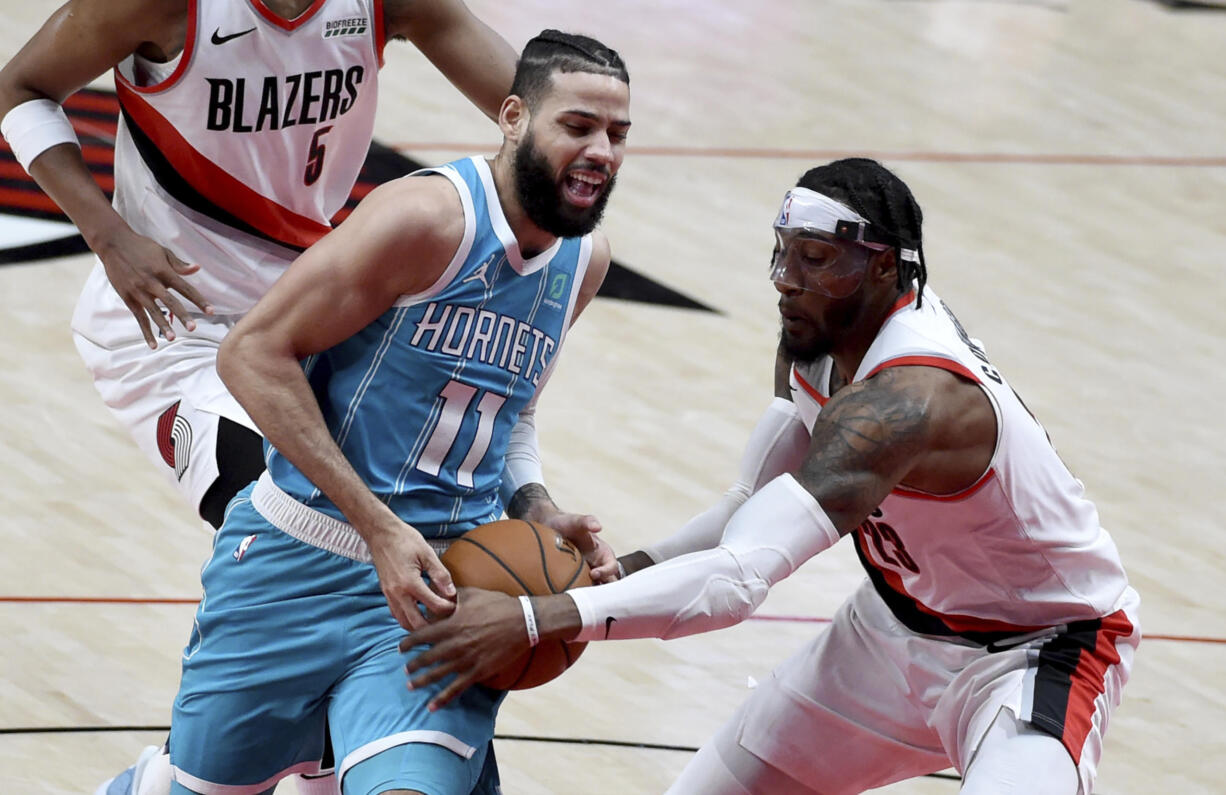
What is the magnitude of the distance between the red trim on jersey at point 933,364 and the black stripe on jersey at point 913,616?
2.09 ft

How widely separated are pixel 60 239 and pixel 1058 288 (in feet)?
16.5

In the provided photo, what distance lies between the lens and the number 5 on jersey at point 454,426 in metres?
4.00

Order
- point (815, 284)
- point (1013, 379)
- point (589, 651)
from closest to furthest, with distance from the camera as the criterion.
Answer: point (815, 284), point (589, 651), point (1013, 379)

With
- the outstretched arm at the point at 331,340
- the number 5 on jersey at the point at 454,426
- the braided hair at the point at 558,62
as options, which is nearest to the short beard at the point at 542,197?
the braided hair at the point at 558,62

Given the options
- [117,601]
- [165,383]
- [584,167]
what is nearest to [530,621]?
[584,167]

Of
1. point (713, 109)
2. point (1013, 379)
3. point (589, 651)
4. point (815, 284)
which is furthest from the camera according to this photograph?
point (713, 109)

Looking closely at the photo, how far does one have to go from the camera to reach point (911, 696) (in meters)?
4.61

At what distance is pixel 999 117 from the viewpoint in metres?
11.5

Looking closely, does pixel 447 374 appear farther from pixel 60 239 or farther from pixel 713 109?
pixel 713 109

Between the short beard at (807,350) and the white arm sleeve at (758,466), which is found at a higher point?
the short beard at (807,350)

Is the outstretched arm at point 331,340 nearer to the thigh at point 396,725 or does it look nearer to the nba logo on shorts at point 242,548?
the thigh at point 396,725

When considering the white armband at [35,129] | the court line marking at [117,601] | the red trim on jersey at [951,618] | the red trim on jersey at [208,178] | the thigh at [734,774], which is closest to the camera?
the red trim on jersey at [951,618]

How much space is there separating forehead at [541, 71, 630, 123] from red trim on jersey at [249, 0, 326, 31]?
117 cm

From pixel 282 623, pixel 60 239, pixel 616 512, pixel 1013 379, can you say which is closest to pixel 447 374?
pixel 282 623
